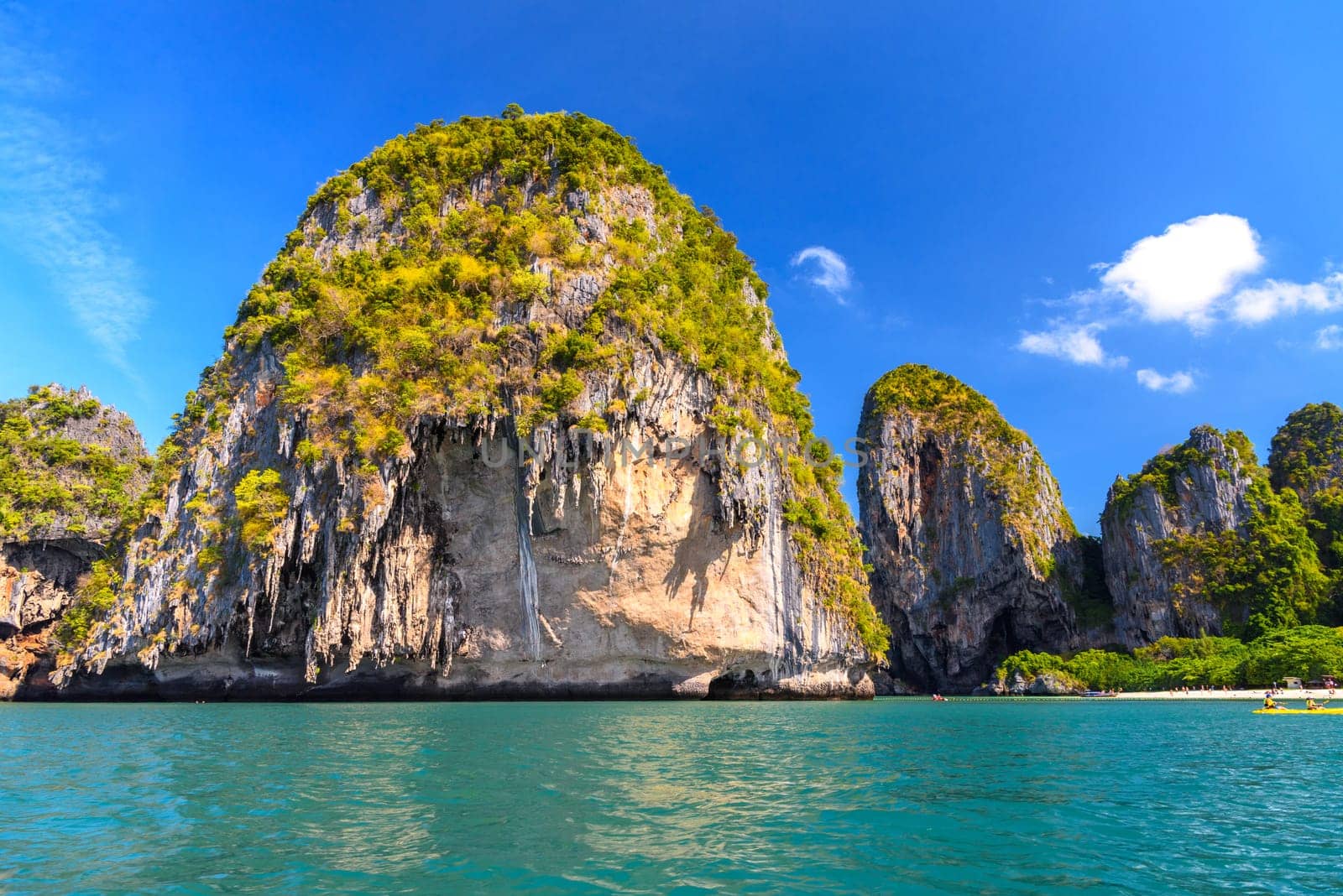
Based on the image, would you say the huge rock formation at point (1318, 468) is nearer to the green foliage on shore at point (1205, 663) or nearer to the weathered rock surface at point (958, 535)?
the green foliage on shore at point (1205, 663)

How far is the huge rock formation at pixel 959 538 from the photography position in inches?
3110

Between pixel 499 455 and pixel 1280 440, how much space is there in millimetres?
84431

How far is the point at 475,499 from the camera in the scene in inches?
1598

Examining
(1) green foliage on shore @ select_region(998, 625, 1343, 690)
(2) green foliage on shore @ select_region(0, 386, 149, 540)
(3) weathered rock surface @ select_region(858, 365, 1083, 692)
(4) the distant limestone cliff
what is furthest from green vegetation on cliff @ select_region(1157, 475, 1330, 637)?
(2) green foliage on shore @ select_region(0, 386, 149, 540)

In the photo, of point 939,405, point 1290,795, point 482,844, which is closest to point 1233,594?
point 939,405

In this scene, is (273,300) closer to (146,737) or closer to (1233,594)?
(146,737)

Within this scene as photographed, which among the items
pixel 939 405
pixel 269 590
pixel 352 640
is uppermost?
pixel 939 405

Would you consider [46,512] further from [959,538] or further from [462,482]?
[959,538]

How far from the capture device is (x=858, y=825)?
916 cm

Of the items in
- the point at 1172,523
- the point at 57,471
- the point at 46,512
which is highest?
the point at 57,471

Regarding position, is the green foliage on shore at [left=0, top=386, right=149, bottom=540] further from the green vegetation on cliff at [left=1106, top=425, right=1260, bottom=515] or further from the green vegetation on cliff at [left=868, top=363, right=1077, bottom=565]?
the green vegetation on cliff at [left=1106, top=425, right=1260, bottom=515]

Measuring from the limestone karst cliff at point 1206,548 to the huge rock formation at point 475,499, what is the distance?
41784 mm

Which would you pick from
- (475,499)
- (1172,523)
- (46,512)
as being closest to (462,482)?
(475,499)

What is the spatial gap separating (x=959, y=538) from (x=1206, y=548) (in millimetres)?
23321
